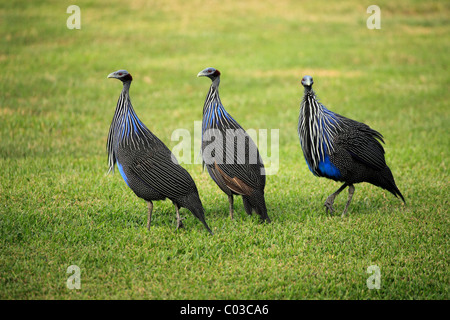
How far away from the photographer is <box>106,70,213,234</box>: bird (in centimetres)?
624

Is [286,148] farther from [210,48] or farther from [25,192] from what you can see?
[210,48]

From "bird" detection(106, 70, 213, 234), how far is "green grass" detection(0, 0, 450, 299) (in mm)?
569

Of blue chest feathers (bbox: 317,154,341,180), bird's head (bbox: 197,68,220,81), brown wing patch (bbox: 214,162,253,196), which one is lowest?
brown wing patch (bbox: 214,162,253,196)

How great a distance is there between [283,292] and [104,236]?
8.16 feet

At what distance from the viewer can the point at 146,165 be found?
6.30 m

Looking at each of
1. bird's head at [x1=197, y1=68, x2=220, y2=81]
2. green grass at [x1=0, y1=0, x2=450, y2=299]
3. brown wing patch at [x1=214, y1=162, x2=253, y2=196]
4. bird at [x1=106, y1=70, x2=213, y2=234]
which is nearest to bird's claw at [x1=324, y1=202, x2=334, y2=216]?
green grass at [x1=0, y1=0, x2=450, y2=299]

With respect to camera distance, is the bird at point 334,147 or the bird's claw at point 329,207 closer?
the bird at point 334,147

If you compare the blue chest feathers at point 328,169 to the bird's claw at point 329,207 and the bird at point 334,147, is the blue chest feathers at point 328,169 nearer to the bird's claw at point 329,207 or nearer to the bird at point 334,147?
the bird at point 334,147

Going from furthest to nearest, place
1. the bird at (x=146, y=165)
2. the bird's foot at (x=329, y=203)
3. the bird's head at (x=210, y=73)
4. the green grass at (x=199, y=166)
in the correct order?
the bird's foot at (x=329, y=203)
the bird's head at (x=210, y=73)
the bird at (x=146, y=165)
the green grass at (x=199, y=166)

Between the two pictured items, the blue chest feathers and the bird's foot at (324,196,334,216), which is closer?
the blue chest feathers

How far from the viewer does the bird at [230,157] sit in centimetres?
657

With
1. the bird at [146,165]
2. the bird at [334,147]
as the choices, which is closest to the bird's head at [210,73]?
the bird at [146,165]

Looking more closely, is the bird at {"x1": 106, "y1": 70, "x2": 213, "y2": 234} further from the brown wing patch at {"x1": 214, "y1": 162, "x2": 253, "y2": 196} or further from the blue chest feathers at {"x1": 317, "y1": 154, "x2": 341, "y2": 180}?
the blue chest feathers at {"x1": 317, "y1": 154, "x2": 341, "y2": 180}

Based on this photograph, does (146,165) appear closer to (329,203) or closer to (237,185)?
(237,185)
